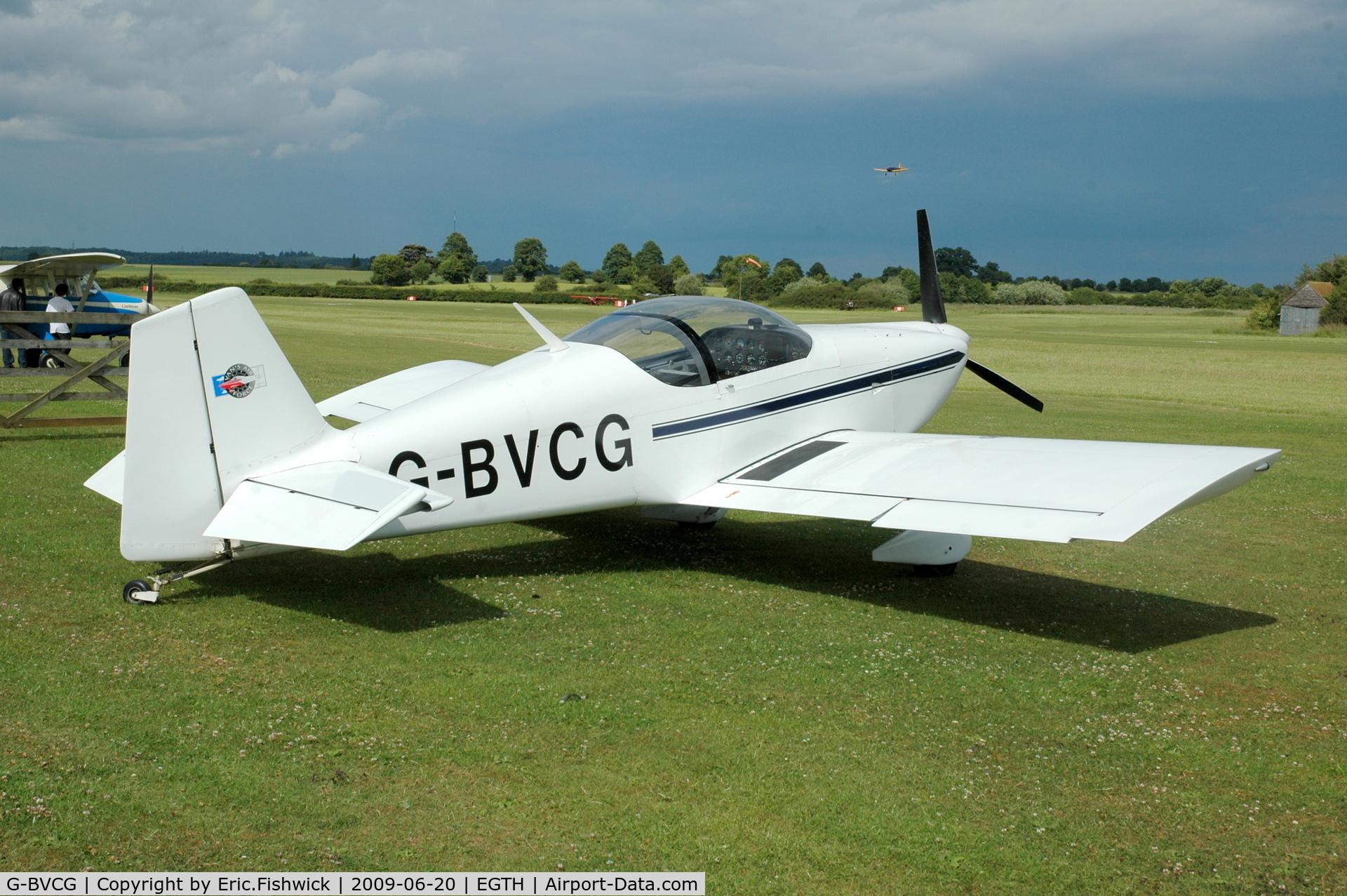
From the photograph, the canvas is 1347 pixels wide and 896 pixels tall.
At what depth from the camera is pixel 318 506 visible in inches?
223

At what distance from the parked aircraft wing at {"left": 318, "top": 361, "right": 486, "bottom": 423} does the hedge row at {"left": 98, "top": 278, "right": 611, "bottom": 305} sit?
6663 cm

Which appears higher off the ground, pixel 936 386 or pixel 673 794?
pixel 936 386

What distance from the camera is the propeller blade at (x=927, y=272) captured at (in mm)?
10891

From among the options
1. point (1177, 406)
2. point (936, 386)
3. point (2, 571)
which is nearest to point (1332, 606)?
point (936, 386)

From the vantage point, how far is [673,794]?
412 centimetres

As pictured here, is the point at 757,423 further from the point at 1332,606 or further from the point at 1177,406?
the point at 1177,406

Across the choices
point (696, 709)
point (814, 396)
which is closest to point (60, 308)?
point (814, 396)

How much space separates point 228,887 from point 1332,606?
22.6 ft

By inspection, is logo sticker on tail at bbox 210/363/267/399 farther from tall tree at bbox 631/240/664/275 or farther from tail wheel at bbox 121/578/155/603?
tall tree at bbox 631/240/664/275

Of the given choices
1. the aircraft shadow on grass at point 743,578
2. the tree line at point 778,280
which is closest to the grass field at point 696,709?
the aircraft shadow on grass at point 743,578

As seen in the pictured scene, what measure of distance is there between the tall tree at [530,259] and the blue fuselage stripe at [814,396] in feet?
341

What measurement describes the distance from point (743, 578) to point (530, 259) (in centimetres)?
10689

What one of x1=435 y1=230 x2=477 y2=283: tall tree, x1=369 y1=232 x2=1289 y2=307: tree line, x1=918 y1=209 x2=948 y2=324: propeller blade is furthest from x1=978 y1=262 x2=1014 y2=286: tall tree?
x1=918 y1=209 x2=948 y2=324: propeller blade

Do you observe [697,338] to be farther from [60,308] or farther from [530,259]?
[530,259]
